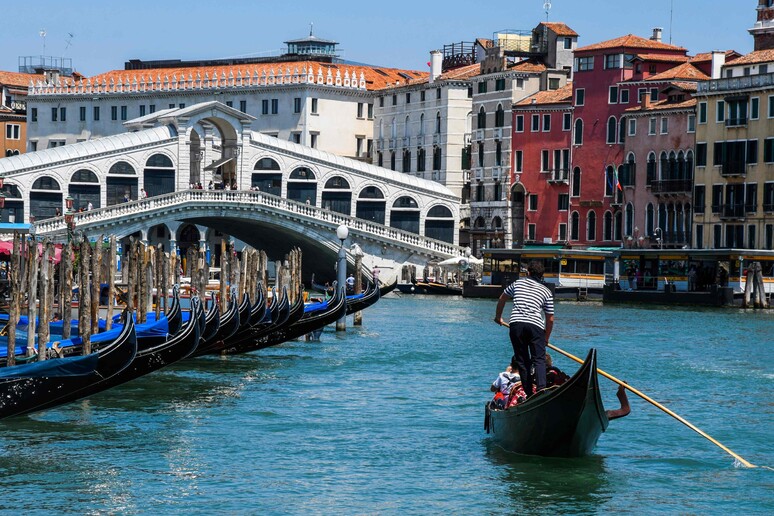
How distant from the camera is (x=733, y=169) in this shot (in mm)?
39844

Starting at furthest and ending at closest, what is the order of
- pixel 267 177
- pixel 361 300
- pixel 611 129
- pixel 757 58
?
pixel 267 177 → pixel 611 129 → pixel 757 58 → pixel 361 300

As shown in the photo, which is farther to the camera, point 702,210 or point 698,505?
point 702,210

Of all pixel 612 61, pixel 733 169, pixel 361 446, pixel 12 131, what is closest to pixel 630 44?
pixel 612 61

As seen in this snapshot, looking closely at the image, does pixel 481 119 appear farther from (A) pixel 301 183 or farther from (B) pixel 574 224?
(A) pixel 301 183

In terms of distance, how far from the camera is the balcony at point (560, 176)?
154ft

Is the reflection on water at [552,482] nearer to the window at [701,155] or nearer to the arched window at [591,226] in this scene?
the window at [701,155]

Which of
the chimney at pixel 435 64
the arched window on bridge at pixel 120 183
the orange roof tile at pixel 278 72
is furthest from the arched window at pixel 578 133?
the arched window on bridge at pixel 120 183

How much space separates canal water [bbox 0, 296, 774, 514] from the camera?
12227 millimetres

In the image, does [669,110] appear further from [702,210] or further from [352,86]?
[352,86]

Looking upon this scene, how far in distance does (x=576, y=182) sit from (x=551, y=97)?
2.69 meters

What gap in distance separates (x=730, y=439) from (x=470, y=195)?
3559 cm

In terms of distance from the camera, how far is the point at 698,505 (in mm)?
12242

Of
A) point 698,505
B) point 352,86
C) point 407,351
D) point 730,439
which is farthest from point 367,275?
point 698,505

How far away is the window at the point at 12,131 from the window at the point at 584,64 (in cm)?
2387
